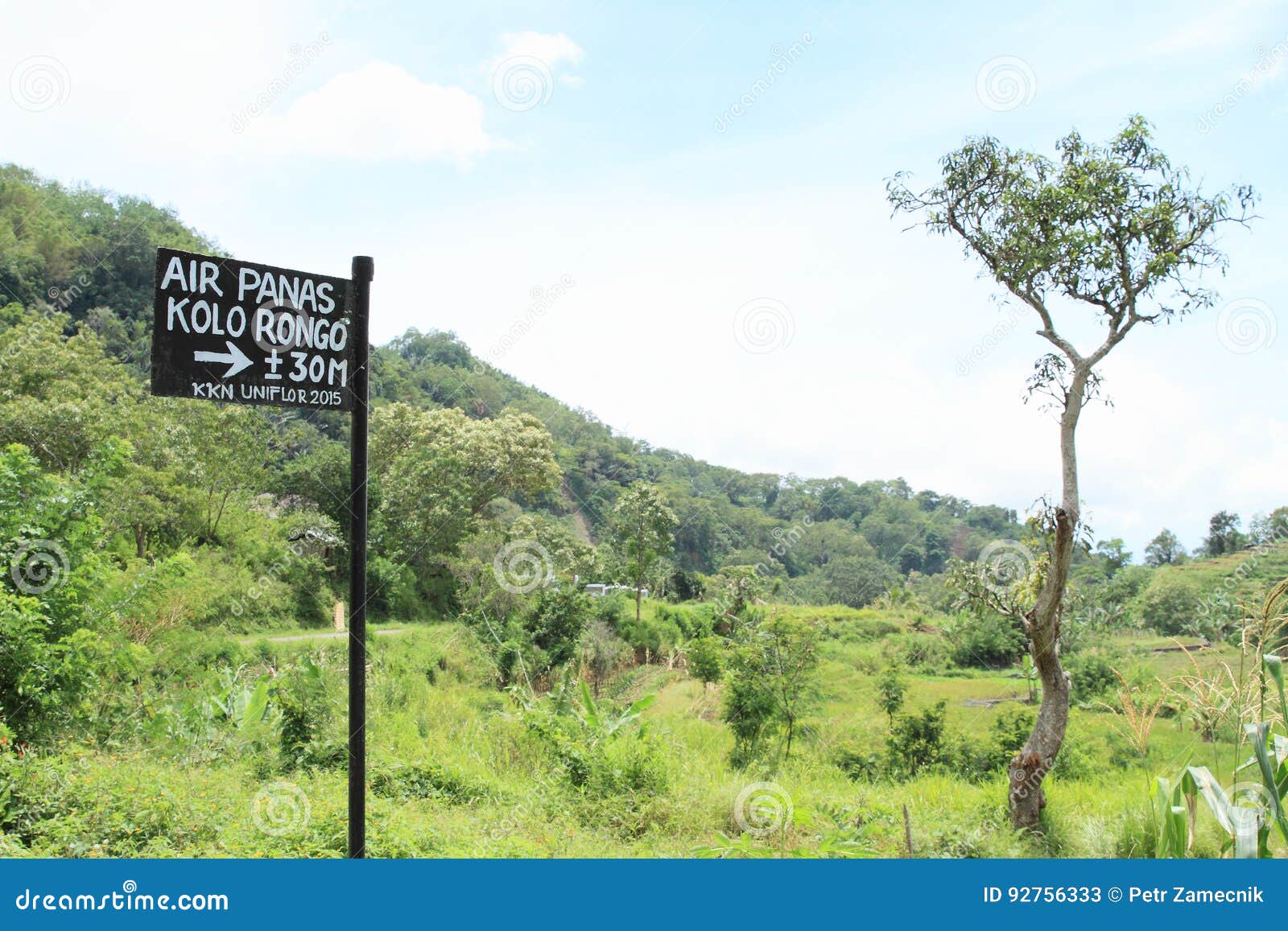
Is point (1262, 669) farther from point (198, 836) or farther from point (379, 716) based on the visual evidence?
point (379, 716)

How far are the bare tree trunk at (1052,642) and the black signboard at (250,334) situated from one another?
13.6 ft

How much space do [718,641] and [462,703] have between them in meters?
3.95

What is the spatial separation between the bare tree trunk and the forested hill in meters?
13.4

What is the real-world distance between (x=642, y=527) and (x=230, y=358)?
1517cm

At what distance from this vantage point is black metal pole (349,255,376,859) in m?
2.63

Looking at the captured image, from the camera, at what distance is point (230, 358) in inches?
99.8

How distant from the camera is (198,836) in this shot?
11.9 ft
